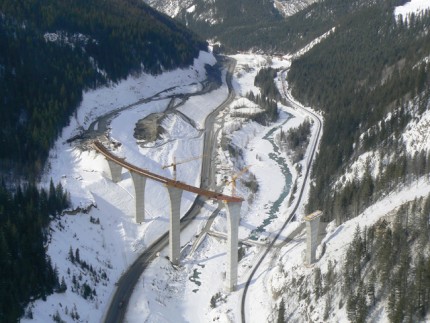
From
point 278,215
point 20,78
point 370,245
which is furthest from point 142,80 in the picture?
point 370,245

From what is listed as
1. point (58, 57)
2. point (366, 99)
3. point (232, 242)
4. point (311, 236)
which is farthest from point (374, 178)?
point (58, 57)

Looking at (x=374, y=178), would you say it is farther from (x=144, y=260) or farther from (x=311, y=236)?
(x=144, y=260)

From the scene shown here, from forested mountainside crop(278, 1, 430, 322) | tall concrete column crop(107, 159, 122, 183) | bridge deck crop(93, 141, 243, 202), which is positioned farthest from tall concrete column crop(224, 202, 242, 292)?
tall concrete column crop(107, 159, 122, 183)

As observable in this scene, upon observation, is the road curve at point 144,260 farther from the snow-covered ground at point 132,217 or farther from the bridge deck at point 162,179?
the bridge deck at point 162,179

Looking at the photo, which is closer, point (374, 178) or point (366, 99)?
point (374, 178)

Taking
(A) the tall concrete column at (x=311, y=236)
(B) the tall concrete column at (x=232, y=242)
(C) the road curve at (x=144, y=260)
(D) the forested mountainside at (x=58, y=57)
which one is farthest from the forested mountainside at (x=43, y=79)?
(A) the tall concrete column at (x=311, y=236)

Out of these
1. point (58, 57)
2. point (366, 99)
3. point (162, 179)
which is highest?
point (58, 57)
